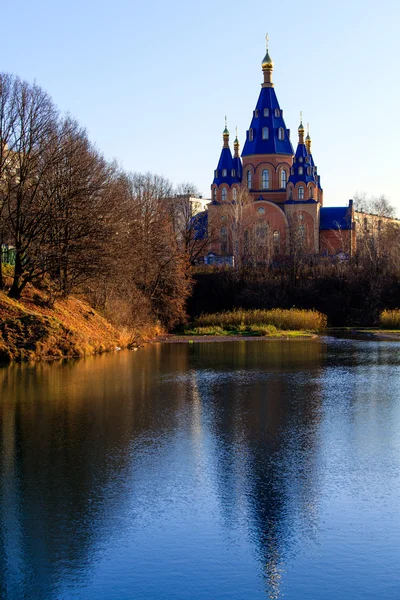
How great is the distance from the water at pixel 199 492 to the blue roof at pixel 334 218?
68.1 meters

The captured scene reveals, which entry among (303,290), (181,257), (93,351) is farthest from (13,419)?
(303,290)

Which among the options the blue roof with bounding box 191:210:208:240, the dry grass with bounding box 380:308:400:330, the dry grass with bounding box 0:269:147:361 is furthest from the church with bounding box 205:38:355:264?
the dry grass with bounding box 0:269:147:361

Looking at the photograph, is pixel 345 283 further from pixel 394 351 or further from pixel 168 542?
pixel 168 542

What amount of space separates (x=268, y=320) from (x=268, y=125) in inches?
1704

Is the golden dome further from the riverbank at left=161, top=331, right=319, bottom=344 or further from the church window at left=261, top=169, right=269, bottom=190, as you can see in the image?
the riverbank at left=161, top=331, right=319, bottom=344

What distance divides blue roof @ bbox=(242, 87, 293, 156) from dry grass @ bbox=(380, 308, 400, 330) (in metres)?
39.9

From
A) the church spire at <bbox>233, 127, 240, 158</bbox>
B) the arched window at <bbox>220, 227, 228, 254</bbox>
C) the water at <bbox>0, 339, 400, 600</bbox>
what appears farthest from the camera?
the church spire at <bbox>233, 127, 240, 158</bbox>

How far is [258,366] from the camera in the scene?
2620 centimetres

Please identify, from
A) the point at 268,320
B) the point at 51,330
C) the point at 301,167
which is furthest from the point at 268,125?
the point at 51,330

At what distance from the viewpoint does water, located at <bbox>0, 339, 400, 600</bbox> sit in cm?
815

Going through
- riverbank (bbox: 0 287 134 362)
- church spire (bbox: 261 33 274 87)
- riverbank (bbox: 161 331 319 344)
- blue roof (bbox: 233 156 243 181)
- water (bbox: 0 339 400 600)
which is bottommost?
water (bbox: 0 339 400 600)

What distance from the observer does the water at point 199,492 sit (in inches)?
321

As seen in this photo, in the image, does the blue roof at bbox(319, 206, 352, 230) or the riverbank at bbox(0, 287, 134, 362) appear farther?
the blue roof at bbox(319, 206, 352, 230)

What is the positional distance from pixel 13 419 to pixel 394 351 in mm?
19309
